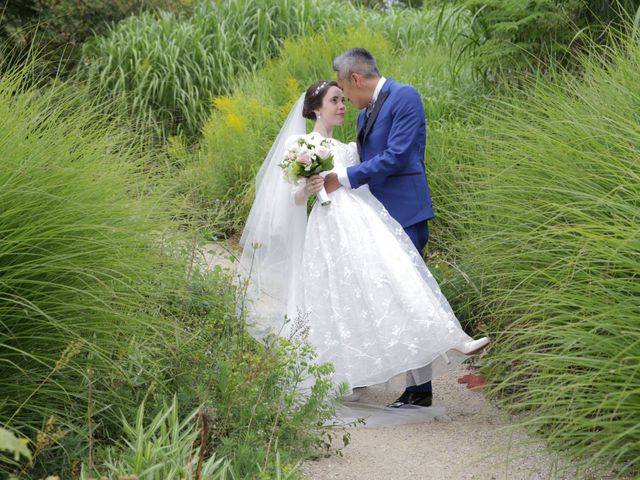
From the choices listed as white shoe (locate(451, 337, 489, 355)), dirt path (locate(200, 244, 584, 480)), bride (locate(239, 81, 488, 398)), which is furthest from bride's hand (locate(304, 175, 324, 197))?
dirt path (locate(200, 244, 584, 480))

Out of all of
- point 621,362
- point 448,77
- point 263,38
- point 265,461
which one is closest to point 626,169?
point 621,362

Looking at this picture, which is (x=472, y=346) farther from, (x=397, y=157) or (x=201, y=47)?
(x=201, y=47)

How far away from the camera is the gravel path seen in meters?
3.87

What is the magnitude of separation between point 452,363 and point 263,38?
22.9ft

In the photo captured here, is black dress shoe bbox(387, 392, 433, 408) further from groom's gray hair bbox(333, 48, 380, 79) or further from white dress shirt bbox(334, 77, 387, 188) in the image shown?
groom's gray hair bbox(333, 48, 380, 79)

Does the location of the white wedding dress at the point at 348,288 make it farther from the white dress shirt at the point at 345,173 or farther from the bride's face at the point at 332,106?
the bride's face at the point at 332,106

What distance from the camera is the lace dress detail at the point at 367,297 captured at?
4.71m

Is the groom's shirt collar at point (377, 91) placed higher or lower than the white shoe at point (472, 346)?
higher

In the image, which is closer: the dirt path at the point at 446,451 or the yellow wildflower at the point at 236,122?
the dirt path at the point at 446,451

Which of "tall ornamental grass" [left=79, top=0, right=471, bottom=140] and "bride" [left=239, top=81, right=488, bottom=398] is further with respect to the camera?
"tall ornamental grass" [left=79, top=0, right=471, bottom=140]

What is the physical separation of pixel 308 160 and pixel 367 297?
86 cm

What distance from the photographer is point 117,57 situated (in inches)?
430

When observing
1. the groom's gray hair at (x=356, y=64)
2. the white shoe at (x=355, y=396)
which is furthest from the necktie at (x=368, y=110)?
→ the white shoe at (x=355, y=396)

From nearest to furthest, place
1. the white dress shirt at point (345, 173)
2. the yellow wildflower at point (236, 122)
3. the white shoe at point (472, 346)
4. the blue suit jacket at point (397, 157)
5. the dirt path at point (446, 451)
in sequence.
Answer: the dirt path at point (446, 451) < the white shoe at point (472, 346) < the blue suit jacket at point (397, 157) < the white dress shirt at point (345, 173) < the yellow wildflower at point (236, 122)
